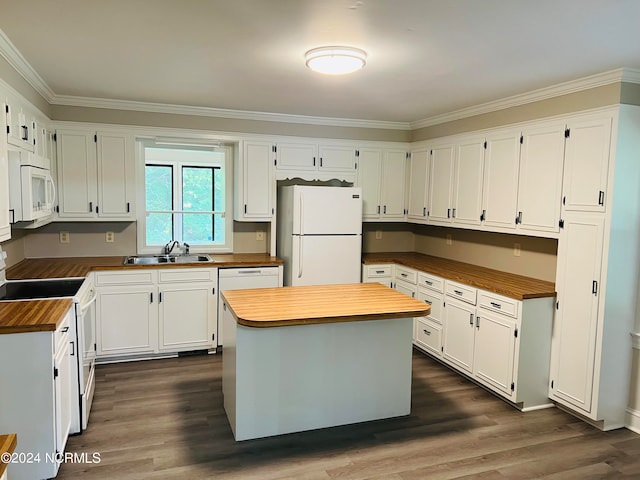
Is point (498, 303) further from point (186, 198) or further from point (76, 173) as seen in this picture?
point (76, 173)

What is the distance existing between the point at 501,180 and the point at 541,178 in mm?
429

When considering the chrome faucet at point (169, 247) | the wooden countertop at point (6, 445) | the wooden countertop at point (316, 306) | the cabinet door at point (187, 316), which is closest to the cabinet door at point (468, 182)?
the wooden countertop at point (316, 306)

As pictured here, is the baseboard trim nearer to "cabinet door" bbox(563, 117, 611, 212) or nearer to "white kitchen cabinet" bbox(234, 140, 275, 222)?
"cabinet door" bbox(563, 117, 611, 212)

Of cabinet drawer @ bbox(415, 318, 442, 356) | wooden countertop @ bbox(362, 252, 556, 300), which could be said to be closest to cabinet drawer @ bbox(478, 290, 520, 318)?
wooden countertop @ bbox(362, 252, 556, 300)

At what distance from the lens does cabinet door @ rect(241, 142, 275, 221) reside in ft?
15.4

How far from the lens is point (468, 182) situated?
4.26m

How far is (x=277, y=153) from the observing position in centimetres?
477

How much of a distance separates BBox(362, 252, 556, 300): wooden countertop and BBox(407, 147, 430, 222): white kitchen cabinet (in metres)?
0.49

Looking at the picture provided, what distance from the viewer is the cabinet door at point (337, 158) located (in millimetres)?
4918

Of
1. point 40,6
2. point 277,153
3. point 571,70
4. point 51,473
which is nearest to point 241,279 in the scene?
point 277,153

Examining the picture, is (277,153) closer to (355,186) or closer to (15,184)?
(355,186)

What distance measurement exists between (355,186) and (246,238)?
1.35 metres

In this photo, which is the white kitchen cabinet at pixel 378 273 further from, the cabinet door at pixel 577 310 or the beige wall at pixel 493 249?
the cabinet door at pixel 577 310

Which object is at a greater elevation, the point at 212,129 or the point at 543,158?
the point at 212,129
